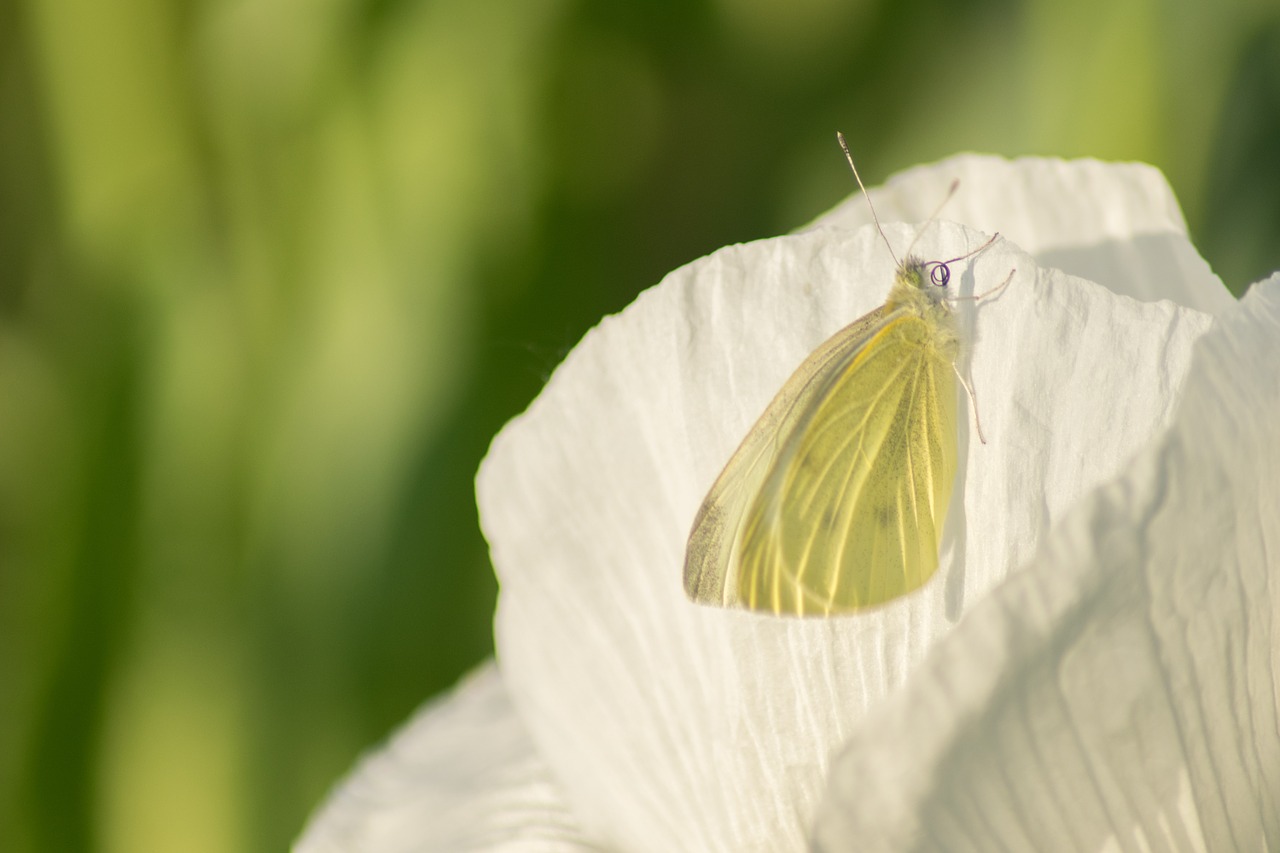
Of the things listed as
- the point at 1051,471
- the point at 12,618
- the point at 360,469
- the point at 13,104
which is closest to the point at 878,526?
the point at 1051,471

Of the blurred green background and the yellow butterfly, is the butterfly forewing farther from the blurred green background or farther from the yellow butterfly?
the blurred green background

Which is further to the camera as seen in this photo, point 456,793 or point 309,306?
point 309,306

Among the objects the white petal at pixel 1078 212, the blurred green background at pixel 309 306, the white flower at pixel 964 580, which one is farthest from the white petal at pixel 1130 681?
the blurred green background at pixel 309 306

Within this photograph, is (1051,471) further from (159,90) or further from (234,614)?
(159,90)

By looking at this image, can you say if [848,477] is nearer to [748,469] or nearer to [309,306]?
[748,469]

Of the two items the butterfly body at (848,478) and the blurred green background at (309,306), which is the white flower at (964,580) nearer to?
the butterfly body at (848,478)

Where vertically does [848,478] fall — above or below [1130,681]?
above

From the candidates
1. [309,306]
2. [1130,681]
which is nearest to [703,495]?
[1130,681]
